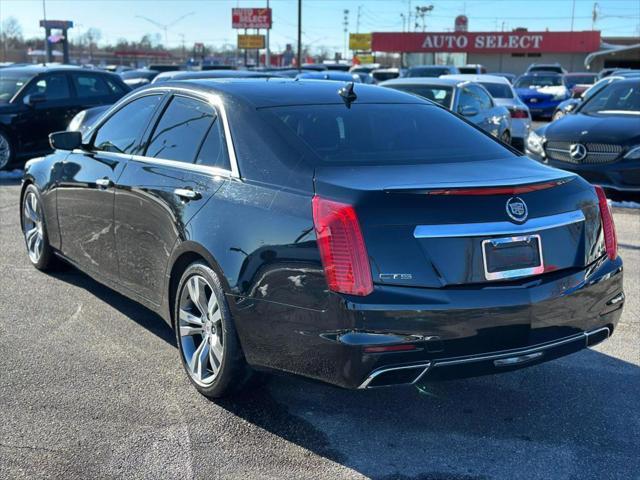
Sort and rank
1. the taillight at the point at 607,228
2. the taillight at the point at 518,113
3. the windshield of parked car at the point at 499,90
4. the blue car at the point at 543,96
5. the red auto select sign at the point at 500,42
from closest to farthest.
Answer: the taillight at the point at 607,228 → the taillight at the point at 518,113 → the windshield of parked car at the point at 499,90 → the blue car at the point at 543,96 → the red auto select sign at the point at 500,42

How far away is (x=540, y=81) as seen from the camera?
90.7 feet

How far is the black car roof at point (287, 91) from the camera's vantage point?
13.8ft

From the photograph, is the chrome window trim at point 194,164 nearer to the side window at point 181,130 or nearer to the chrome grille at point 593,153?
the side window at point 181,130

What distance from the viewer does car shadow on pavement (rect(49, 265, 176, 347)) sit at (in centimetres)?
496

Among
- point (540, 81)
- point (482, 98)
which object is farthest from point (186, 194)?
point (540, 81)

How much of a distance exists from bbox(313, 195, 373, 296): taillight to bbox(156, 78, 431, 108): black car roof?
3.83ft

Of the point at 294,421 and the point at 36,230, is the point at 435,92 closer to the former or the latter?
the point at 36,230

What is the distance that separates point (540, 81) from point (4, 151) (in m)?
21.0

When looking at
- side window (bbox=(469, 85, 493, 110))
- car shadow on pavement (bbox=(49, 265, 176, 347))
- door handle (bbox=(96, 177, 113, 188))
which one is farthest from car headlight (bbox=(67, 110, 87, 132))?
door handle (bbox=(96, 177, 113, 188))

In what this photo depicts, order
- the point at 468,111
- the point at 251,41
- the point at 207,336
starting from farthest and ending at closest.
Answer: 1. the point at 251,41
2. the point at 468,111
3. the point at 207,336

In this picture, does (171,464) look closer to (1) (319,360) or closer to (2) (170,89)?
(1) (319,360)

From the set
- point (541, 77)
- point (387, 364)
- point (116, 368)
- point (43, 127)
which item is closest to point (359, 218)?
point (387, 364)

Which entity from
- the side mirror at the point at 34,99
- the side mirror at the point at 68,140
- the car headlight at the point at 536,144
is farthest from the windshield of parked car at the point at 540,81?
the side mirror at the point at 68,140

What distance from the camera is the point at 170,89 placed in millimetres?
4652
